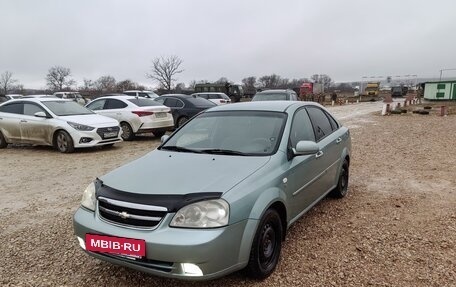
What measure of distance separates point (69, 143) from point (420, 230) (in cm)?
814

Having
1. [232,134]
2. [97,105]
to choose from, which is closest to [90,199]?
[232,134]

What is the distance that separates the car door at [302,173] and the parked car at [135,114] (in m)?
7.64

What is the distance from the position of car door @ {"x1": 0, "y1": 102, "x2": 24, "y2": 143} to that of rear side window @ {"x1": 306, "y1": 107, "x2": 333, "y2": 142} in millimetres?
8540

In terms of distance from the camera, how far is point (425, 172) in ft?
22.1

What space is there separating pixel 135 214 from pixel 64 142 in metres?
7.57

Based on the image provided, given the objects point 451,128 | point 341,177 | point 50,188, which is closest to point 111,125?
point 50,188

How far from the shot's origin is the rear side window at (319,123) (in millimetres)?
4470

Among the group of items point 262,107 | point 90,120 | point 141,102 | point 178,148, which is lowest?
point 90,120

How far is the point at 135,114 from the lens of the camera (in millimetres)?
Answer: 11234

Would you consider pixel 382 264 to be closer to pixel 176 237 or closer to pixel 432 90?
pixel 176 237

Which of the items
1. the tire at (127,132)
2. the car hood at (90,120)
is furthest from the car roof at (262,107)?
the tire at (127,132)

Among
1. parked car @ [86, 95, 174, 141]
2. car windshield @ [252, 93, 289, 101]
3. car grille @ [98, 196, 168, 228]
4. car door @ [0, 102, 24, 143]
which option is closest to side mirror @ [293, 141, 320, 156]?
car grille @ [98, 196, 168, 228]

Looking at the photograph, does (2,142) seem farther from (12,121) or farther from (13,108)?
(13,108)

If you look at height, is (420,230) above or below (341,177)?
below
